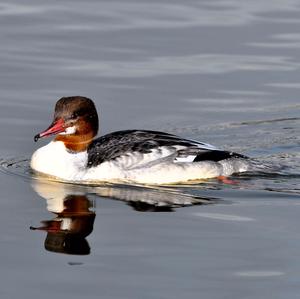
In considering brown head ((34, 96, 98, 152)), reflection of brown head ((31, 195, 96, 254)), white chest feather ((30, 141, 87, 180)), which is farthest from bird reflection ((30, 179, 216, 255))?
brown head ((34, 96, 98, 152))

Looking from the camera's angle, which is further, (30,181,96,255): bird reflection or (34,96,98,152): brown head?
(34,96,98,152): brown head

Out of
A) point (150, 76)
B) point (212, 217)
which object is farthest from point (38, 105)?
point (212, 217)

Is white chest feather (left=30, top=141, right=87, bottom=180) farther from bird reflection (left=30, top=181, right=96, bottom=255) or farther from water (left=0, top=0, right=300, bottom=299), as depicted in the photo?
bird reflection (left=30, top=181, right=96, bottom=255)

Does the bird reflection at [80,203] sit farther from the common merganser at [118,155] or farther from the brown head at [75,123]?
the brown head at [75,123]

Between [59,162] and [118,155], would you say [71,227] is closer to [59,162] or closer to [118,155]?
[118,155]

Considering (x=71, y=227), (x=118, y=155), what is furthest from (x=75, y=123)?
(x=71, y=227)

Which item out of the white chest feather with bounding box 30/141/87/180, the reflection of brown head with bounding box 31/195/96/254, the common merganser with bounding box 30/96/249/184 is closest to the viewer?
the reflection of brown head with bounding box 31/195/96/254

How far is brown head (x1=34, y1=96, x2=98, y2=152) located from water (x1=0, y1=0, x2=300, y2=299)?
66 cm

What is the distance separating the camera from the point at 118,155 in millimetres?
13891

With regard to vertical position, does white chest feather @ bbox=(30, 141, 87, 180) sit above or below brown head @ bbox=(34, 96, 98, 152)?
below

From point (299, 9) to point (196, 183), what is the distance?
8.27 m

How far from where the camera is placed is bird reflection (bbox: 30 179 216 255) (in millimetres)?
11289

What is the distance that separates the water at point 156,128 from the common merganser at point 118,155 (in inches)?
10.9

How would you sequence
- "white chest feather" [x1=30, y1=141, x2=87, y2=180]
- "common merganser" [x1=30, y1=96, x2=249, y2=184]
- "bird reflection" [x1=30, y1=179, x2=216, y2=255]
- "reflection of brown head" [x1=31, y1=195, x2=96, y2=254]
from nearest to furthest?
"reflection of brown head" [x1=31, y1=195, x2=96, y2=254]
"bird reflection" [x1=30, y1=179, x2=216, y2=255]
"common merganser" [x1=30, y1=96, x2=249, y2=184]
"white chest feather" [x1=30, y1=141, x2=87, y2=180]
